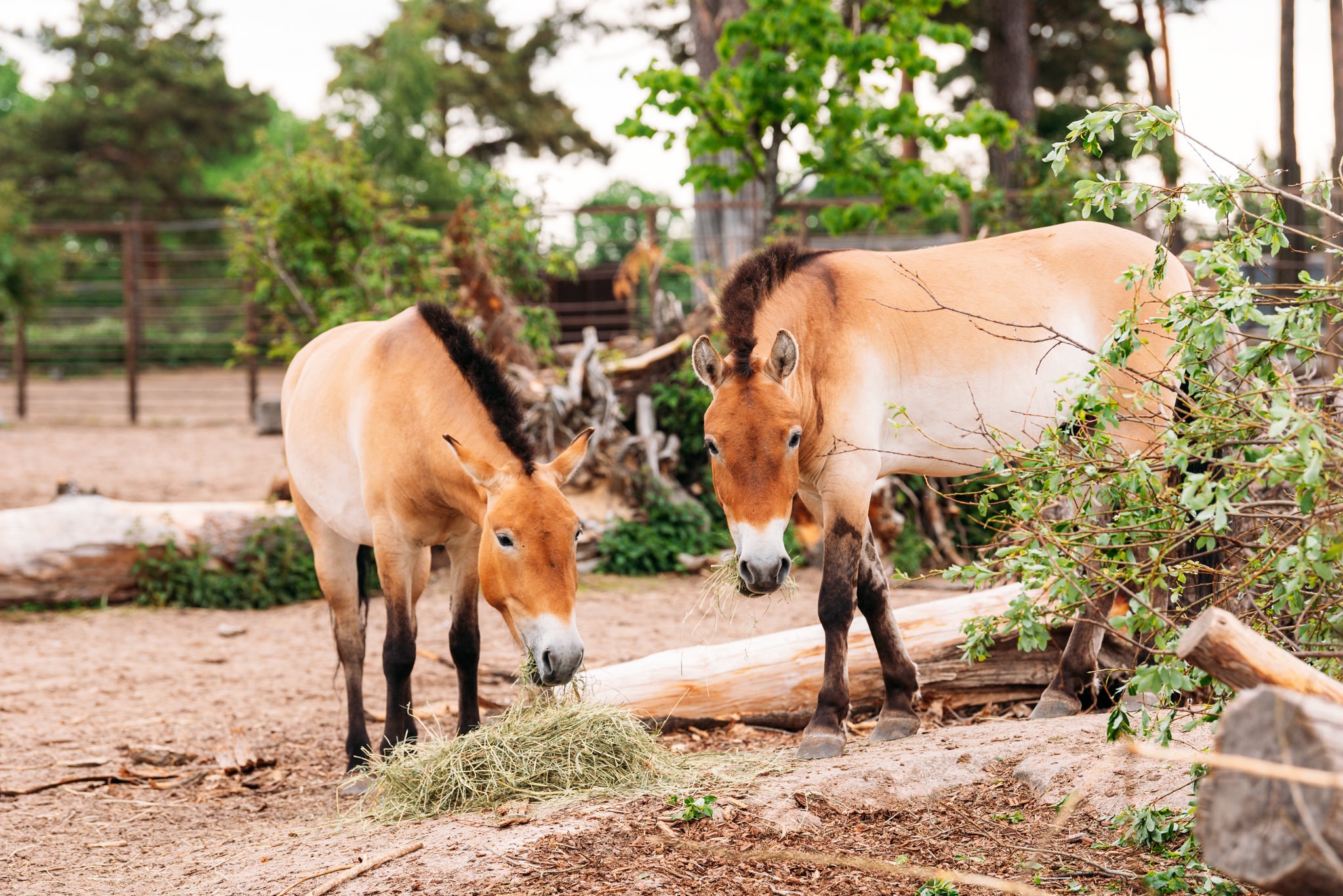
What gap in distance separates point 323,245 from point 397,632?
5.90 meters

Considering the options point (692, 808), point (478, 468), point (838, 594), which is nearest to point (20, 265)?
point (478, 468)

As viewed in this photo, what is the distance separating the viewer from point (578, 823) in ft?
10.3

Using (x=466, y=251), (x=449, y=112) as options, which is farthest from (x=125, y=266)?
(x=449, y=112)

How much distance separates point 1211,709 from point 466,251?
25.8 feet

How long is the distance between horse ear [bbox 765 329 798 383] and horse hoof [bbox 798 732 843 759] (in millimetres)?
1328

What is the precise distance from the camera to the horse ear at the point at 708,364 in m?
3.78

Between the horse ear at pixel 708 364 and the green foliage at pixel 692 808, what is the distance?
1.43 m

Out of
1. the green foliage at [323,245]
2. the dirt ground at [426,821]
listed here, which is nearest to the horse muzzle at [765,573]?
the dirt ground at [426,821]

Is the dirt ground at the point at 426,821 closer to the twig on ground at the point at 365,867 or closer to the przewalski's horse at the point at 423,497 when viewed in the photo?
the twig on ground at the point at 365,867

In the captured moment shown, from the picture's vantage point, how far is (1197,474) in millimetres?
2441

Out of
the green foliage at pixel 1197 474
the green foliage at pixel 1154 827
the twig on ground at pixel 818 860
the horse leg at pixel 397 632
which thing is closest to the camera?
the green foliage at pixel 1197 474

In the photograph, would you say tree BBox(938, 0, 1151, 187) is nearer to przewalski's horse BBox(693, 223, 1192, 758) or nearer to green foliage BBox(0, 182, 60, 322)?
przewalski's horse BBox(693, 223, 1192, 758)

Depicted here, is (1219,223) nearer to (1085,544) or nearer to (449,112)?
(1085,544)

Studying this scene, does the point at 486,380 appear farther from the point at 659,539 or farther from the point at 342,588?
the point at 659,539
